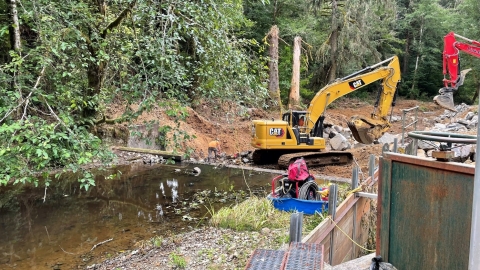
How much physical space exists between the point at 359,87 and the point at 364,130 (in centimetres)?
137

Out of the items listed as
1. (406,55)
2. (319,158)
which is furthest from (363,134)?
(406,55)

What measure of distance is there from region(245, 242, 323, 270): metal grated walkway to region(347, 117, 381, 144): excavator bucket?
9.63 metres

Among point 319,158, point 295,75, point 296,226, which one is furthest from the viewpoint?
point 295,75

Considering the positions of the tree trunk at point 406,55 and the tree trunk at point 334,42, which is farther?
the tree trunk at point 406,55

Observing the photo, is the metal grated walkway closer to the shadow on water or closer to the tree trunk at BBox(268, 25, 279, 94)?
the shadow on water

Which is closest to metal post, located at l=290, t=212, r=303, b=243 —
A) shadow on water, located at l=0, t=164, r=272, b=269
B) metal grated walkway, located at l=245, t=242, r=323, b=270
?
metal grated walkway, located at l=245, t=242, r=323, b=270

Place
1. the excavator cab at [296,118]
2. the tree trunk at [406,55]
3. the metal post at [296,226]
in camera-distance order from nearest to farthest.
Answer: the metal post at [296,226], the excavator cab at [296,118], the tree trunk at [406,55]

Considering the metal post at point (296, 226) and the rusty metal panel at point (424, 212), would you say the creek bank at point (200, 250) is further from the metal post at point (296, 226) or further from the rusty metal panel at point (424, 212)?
the rusty metal panel at point (424, 212)

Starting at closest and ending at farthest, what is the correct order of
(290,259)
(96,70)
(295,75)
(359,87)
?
(290,259) < (96,70) < (359,87) < (295,75)

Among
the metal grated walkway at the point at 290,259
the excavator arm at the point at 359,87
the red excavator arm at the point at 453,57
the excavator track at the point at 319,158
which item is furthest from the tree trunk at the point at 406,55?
the metal grated walkway at the point at 290,259

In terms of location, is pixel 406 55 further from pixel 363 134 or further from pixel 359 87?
pixel 359 87

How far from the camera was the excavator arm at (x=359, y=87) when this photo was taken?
11.4 meters

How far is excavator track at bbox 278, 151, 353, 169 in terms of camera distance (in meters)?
10.6

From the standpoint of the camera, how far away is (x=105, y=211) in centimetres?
693
